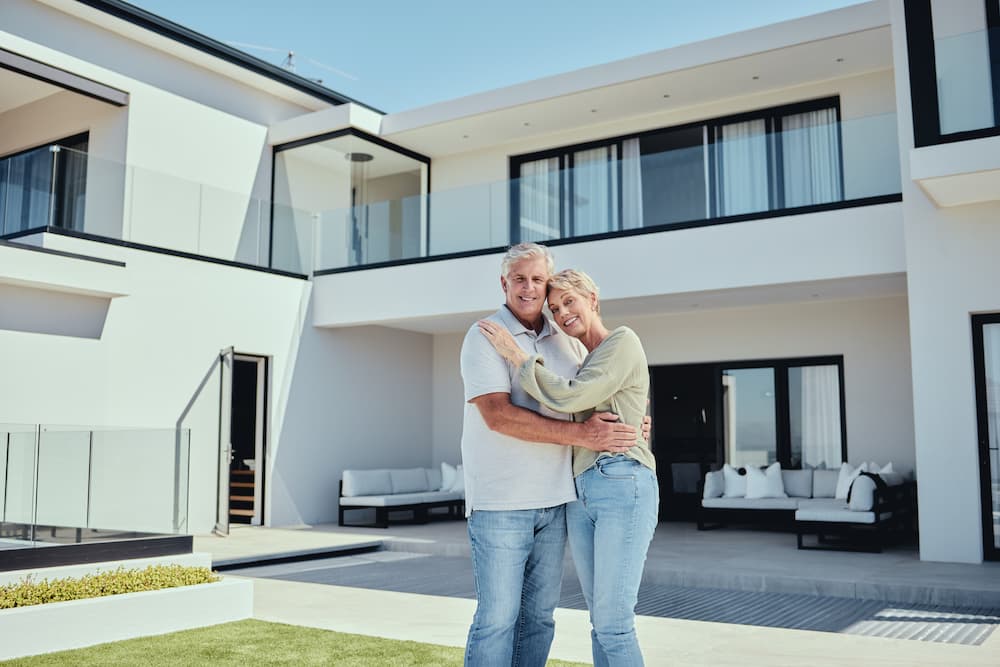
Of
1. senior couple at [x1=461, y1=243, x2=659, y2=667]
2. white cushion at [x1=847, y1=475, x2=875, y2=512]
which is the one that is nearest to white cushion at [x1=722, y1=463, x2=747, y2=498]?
white cushion at [x1=847, y1=475, x2=875, y2=512]

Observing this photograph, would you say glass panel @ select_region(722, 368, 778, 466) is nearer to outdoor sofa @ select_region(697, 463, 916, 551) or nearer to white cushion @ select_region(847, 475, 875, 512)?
outdoor sofa @ select_region(697, 463, 916, 551)

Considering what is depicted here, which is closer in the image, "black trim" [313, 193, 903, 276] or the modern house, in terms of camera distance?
the modern house

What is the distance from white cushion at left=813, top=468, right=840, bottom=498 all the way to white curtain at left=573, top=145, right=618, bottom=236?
3.91 meters

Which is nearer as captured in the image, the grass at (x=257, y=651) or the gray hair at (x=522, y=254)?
the gray hair at (x=522, y=254)

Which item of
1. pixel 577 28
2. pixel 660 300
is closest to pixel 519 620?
pixel 660 300

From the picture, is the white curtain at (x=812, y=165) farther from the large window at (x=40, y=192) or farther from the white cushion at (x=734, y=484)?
the large window at (x=40, y=192)

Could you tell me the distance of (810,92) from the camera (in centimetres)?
1125

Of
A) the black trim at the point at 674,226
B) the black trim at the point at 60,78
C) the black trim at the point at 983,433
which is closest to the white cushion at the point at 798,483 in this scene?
the black trim at the point at 983,433

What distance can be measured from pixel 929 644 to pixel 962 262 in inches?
168

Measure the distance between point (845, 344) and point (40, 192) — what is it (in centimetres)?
966

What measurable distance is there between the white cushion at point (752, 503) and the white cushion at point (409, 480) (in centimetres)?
420

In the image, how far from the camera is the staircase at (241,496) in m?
12.6

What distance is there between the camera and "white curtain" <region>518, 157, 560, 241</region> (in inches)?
445

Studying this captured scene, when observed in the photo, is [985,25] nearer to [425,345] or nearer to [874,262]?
[874,262]
